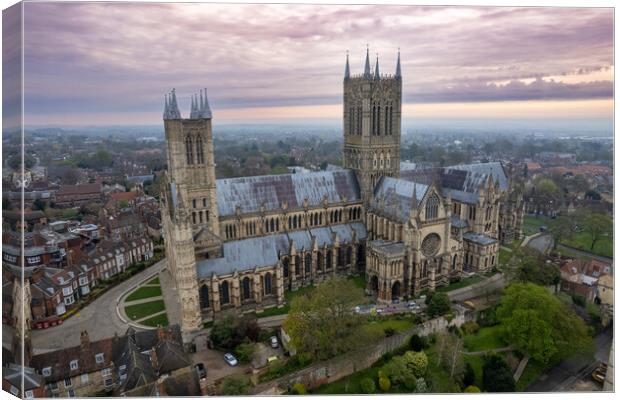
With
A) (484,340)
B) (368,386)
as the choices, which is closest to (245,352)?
(368,386)

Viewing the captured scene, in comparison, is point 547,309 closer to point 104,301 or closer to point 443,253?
point 443,253

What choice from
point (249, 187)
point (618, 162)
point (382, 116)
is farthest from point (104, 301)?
point (618, 162)

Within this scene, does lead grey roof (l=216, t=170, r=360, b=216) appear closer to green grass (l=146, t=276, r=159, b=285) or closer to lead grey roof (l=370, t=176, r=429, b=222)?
lead grey roof (l=370, t=176, r=429, b=222)

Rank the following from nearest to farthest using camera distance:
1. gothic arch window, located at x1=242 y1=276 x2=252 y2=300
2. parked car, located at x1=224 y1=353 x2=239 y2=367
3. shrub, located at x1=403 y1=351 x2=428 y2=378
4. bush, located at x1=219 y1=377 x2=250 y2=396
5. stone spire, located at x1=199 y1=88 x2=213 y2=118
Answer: bush, located at x1=219 y1=377 x2=250 y2=396 < shrub, located at x1=403 y1=351 x2=428 y2=378 < parked car, located at x1=224 y1=353 x2=239 y2=367 < stone spire, located at x1=199 y1=88 x2=213 y2=118 < gothic arch window, located at x1=242 y1=276 x2=252 y2=300

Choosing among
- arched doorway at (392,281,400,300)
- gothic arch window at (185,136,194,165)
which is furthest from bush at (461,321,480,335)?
gothic arch window at (185,136,194,165)

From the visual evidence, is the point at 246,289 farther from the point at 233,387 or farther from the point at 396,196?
the point at 396,196

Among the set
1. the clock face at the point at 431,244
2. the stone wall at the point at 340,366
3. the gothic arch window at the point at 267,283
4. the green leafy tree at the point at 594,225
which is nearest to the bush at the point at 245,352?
the stone wall at the point at 340,366

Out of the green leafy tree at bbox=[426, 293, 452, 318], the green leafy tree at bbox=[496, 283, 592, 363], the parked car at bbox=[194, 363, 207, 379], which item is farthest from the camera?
the green leafy tree at bbox=[426, 293, 452, 318]
